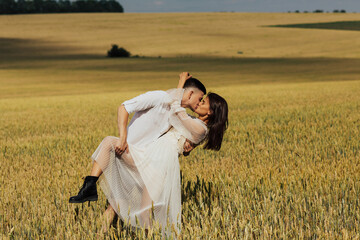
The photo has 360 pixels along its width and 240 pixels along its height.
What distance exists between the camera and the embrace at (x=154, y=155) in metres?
3.86

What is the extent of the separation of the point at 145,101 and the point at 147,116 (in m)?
0.19

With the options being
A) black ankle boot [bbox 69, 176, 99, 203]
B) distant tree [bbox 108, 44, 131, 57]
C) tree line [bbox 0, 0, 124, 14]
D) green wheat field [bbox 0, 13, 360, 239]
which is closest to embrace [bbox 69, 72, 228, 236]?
black ankle boot [bbox 69, 176, 99, 203]

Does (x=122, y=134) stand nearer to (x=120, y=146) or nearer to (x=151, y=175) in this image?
(x=120, y=146)

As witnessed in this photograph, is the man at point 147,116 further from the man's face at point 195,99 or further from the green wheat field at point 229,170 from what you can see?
the green wheat field at point 229,170

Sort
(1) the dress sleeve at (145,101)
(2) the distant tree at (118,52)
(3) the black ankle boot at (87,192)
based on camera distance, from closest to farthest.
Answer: (3) the black ankle boot at (87,192) < (1) the dress sleeve at (145,101) < (2) the distant tree at (118,52)

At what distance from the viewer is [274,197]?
470 centimetres

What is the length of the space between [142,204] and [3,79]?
4143 centimetres

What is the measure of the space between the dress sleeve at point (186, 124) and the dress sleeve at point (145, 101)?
13 cm

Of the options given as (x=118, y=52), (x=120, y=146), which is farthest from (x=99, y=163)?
(x=118, y=52)

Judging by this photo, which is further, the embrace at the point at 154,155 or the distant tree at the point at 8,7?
the distant tree at the point at 8,7

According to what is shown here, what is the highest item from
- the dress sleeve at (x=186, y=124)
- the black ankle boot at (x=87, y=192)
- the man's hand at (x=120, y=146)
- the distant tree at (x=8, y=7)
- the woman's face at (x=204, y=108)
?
the distant tree at (x=8, y=7)

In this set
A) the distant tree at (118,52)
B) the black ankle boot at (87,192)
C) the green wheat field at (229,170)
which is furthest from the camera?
the distant tree at (118,52)

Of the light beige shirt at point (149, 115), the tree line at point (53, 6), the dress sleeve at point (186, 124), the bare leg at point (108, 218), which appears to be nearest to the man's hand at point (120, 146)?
the light beige shirt at point (149, 115)

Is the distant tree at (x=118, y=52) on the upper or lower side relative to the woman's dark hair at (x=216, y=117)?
lower
